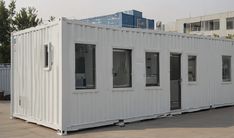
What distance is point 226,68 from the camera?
18359 millimetres

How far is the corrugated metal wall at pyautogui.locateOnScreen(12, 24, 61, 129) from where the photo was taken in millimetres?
11195

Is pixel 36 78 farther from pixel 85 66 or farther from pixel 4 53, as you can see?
pixel 4 53

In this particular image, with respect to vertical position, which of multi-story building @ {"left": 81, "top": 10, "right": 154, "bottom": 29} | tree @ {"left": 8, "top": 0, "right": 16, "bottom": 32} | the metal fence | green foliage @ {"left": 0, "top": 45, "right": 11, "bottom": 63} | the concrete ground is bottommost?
the concrete ground

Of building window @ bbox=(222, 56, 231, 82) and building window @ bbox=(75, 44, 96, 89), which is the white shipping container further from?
building window @ bbox=(222, 56, 231, 82)

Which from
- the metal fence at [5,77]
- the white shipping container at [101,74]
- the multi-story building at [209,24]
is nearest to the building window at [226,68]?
the white shipping container at [101,74]

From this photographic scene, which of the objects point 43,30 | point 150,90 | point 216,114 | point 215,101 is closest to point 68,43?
point 43,30

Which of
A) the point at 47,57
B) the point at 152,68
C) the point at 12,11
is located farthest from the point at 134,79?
the point at 12,11

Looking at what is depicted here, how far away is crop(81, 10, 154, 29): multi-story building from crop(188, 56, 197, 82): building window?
2367 mm

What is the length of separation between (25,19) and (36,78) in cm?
1997

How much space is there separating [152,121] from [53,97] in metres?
3.85

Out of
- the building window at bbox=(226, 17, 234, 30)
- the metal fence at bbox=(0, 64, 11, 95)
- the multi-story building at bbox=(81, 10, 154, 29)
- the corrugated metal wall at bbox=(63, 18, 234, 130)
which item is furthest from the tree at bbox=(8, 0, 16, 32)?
the building window at bbox=(226, 17, 234, 30)

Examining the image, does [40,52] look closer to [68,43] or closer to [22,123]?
[68,43]

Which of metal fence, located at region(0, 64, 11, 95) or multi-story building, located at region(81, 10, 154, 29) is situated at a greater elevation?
multi-story building, located at region(81, 10, 154, 29)

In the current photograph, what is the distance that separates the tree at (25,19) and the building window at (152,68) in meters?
19.3
